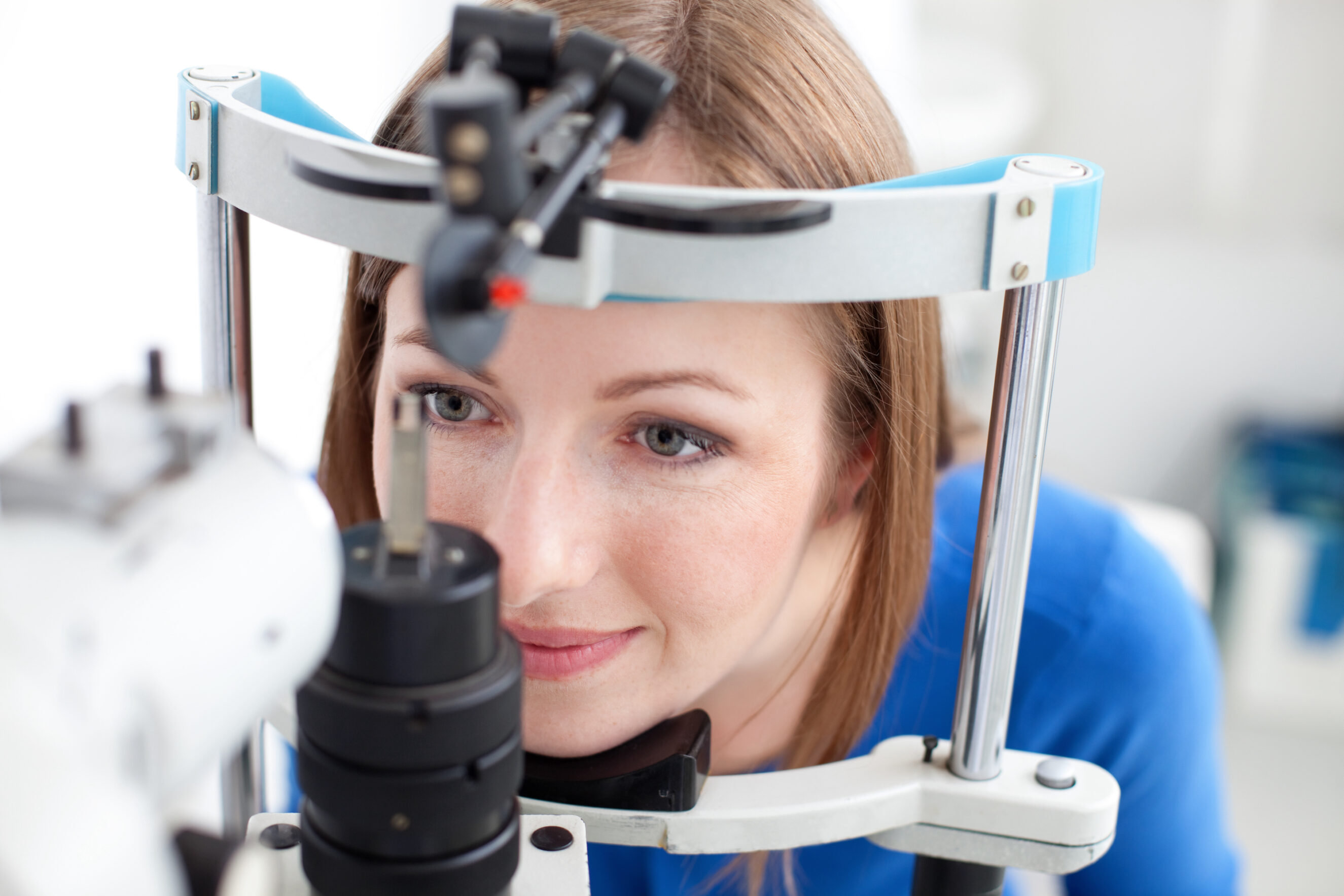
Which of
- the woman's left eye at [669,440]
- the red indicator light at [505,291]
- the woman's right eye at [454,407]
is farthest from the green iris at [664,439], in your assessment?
the red indicator light at [505,291]

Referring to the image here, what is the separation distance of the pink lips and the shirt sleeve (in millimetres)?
513

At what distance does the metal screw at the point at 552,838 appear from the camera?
19.8 inches

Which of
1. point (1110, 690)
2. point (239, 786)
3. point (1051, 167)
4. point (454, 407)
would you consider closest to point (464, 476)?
point (454, 407)

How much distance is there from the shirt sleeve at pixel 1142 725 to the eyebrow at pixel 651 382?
1.85ft

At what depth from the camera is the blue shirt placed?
3.42 ft

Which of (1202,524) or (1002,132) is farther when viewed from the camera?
(1202,524)

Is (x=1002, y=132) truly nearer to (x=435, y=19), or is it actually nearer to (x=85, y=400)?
(x=435, y=19)

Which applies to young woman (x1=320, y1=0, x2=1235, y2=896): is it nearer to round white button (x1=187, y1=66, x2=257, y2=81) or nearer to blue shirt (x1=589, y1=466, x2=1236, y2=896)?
blue shirt (x1=589, y1=466, x2=1236, y2=896)

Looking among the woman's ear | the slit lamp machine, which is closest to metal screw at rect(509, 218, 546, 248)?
the slit lamp machine

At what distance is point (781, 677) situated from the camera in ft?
3.06

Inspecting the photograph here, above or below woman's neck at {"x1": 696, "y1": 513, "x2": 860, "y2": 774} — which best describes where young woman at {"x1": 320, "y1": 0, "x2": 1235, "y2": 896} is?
above

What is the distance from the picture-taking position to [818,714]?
905 mm

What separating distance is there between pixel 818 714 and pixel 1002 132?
5.49 ft

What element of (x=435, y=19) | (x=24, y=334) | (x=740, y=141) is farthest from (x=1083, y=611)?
(x=435, y=19)
